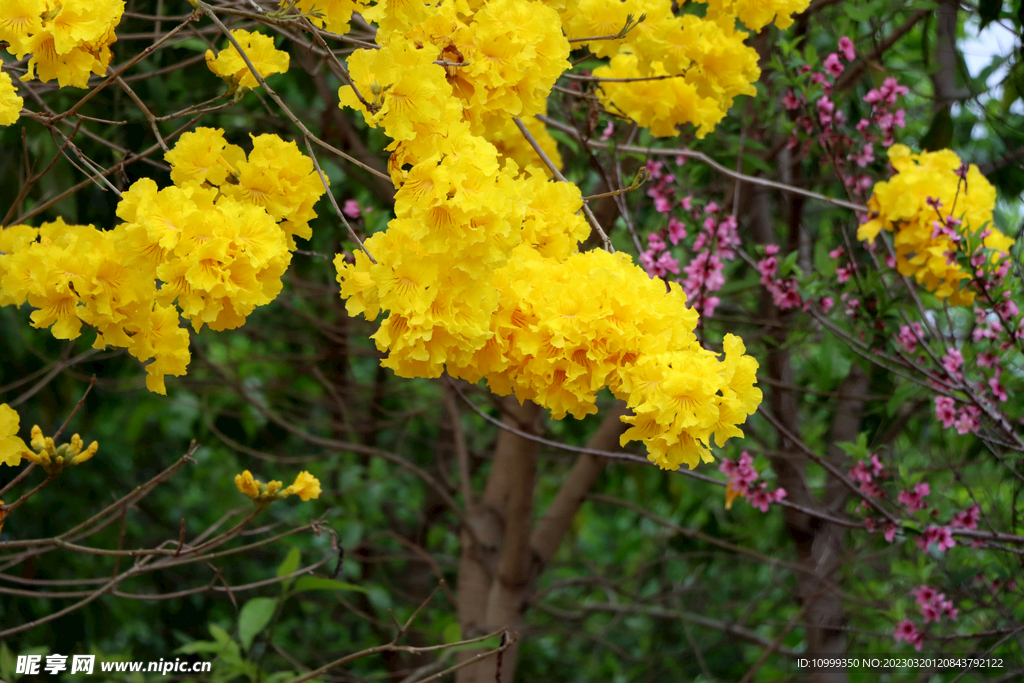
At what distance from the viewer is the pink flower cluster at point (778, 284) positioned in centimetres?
214

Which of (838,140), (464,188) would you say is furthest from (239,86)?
(838,140)

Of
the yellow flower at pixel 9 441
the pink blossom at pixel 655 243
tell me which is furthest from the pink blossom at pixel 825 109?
the yellow flower at pixel 9 441

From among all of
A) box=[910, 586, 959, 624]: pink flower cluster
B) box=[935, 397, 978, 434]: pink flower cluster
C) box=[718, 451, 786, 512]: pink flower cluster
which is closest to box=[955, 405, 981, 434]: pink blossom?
box=[935, 397, 978, 434]: pink flower cluster

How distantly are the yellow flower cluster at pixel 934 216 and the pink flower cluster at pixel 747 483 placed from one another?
589mm

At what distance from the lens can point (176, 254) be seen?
3.73 ft

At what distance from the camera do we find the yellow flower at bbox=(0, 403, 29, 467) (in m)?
1.28

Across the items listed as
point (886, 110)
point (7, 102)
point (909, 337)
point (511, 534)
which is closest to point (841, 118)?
point (886, 110)

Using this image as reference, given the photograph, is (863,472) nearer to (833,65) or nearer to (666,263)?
(666,263)

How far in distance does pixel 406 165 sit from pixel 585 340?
0.39m

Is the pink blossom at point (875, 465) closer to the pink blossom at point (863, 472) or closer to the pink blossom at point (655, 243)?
Answer: the pink blossom at point (863, 472)

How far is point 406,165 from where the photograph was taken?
1279 millimetres

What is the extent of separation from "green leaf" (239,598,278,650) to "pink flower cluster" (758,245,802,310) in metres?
1.63

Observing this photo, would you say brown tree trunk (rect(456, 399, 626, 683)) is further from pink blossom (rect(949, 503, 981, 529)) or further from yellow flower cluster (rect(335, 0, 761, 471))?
yellow flower cluster (rect(335, 0, 761, 471))

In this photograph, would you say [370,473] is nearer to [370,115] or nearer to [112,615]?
[112,615]
